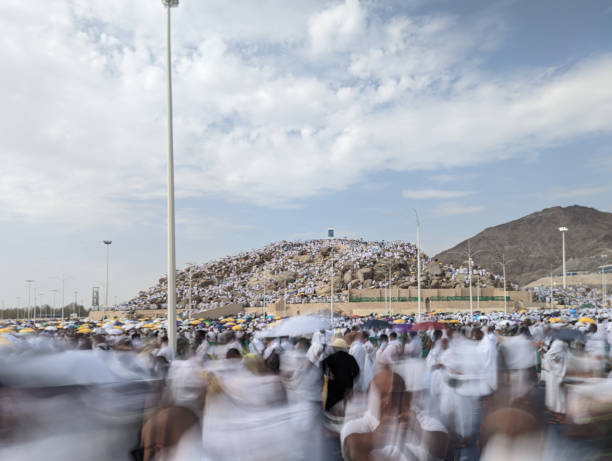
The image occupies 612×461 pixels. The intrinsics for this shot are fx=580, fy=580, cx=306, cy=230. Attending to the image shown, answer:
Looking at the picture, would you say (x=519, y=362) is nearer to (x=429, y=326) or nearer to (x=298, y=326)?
(x=298, y=326)

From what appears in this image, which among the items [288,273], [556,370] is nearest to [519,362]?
[556,370]

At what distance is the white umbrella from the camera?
11.0m

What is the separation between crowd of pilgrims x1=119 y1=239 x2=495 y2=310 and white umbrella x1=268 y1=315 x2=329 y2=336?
5763cm

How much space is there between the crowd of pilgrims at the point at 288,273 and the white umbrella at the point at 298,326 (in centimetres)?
5763

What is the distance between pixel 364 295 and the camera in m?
75.5

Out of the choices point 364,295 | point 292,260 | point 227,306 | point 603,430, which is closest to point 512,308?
point 364,295

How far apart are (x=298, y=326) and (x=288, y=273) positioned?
8855 centimetres

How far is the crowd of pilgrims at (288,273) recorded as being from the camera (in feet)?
273

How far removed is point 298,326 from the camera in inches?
442

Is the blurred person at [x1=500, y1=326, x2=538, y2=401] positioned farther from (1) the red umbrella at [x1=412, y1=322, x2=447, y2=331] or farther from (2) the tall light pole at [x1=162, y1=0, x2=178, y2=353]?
(1) the red umbrella at [x1=412, y1=322, x2=447, y2=331]

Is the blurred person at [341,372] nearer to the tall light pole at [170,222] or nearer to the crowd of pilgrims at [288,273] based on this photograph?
the tall light pole at [170,222]

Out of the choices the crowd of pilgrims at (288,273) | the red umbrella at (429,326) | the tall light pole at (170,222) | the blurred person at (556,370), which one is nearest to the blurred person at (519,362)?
the blurred person at (556,370)

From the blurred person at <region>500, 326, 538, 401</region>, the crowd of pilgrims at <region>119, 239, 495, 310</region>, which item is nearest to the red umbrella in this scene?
the blurred person at <region>500, 326, 538, 401</region>

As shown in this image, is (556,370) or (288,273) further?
(288,273)
